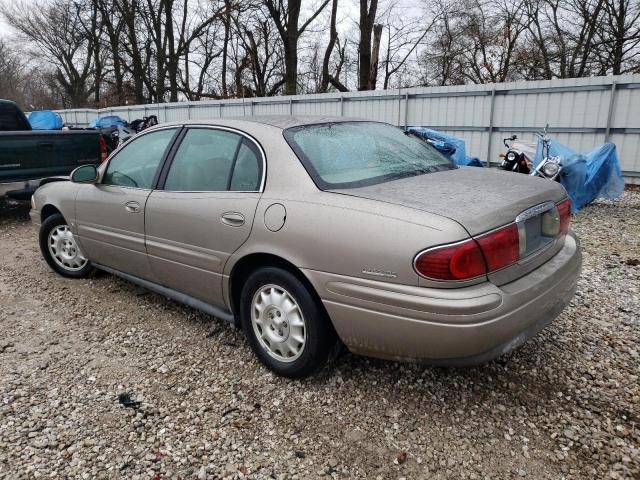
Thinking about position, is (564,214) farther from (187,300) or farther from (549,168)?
(549,168)

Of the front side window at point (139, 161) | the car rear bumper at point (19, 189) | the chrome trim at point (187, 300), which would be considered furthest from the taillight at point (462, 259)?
the car rear bumper at point (19, 189)

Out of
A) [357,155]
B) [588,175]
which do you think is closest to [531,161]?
[588,175]

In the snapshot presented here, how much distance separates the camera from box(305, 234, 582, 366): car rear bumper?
6.73 feet

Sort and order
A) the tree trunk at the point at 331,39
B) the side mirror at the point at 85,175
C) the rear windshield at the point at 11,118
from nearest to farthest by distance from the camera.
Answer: the side mirror at the point at 85,175, the rear windshield at the point at 11,118, the tree trunk at the point at 331,39

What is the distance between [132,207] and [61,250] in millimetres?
1568

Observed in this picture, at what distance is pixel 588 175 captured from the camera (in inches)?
283

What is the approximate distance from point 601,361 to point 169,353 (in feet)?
8.93

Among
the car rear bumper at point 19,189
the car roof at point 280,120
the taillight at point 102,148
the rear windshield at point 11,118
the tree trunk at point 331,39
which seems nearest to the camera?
the car roof at point 280,120

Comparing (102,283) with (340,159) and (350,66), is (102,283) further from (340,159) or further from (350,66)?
(350,66)

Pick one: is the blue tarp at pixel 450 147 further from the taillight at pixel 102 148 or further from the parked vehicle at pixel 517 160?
the taillight at pixel 102 148

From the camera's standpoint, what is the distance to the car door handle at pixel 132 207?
3.42 metres

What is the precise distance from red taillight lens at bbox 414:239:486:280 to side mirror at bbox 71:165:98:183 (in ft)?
9.69

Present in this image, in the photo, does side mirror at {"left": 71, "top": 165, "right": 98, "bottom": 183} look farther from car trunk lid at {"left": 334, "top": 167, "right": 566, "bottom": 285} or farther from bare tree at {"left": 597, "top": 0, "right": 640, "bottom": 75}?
bare tree at {"left": 597, "top": 0, "right": 640, "bottom": 75}

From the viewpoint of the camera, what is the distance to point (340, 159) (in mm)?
2793
